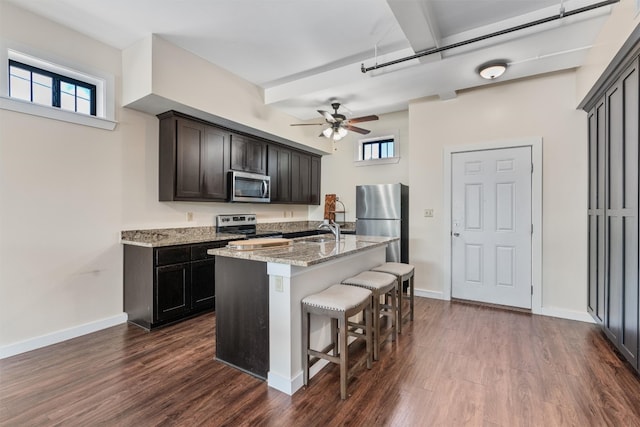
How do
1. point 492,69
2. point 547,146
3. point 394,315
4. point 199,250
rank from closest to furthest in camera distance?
point 394,315, point 492,69, point 199,250, point 547,146

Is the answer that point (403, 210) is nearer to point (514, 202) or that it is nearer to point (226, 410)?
point (514, 202)

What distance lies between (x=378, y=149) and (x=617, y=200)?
3.39 metres

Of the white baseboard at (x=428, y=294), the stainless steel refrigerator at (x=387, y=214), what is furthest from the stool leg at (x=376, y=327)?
the white baseboard at (x=428, y=294)

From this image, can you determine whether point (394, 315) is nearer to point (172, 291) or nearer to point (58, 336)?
point (172, 291)

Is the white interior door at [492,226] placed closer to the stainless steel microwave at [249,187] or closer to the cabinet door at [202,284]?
the stainless steel microwave at [249,187]

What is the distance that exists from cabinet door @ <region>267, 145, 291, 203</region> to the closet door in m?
4.05

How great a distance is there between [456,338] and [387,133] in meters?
3.49

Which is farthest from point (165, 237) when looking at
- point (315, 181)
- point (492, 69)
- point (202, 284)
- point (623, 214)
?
point (623, 214)

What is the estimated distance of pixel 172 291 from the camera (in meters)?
3.15

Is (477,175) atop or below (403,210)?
atop

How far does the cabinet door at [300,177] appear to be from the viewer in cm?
539

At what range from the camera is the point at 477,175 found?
3893 mm

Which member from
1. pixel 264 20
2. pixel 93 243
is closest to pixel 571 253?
pixel 264 20

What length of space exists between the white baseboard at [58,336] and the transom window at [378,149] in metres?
4.32
